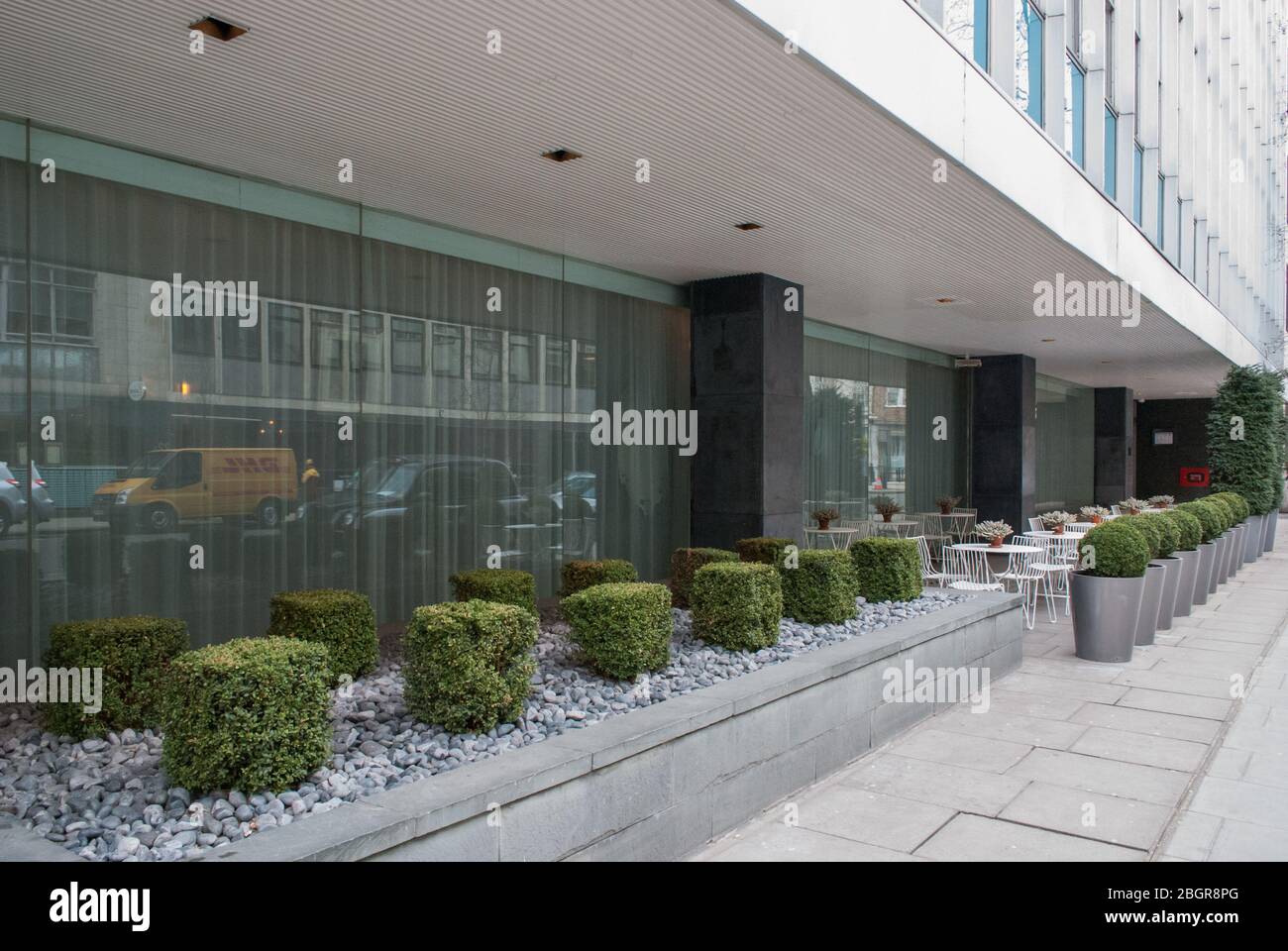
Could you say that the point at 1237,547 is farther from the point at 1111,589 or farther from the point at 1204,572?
the point at 1111,589

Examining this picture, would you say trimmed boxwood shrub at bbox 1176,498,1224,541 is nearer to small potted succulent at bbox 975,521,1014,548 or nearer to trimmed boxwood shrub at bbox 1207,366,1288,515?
small potted succulent at bbox 975,521,1014,548

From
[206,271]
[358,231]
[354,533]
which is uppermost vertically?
[358,231]

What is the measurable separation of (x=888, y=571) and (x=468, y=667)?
175 inches

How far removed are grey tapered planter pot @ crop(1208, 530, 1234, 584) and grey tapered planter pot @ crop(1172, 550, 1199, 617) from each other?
1.56 m

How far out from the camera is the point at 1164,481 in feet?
95.6

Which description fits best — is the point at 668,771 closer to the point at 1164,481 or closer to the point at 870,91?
the point at 870,91

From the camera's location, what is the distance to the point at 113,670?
444 cm

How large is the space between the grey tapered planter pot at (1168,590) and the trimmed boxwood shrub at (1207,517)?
158 cm

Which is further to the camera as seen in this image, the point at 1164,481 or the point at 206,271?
the point at 1164,481

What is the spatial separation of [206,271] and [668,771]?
4816 mm

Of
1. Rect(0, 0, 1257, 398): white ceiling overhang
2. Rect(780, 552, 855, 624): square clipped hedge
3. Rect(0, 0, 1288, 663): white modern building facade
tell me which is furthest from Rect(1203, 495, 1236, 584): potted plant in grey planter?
Rect(780, 552, 855, 624): square clipped hedge

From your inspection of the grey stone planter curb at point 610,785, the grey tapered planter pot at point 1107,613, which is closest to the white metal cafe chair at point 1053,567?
the grey tapered planter pot at point 1107,613

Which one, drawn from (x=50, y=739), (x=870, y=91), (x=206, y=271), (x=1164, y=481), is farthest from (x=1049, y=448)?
(x=50, y=739)

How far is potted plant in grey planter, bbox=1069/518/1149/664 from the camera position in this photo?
316 inches
